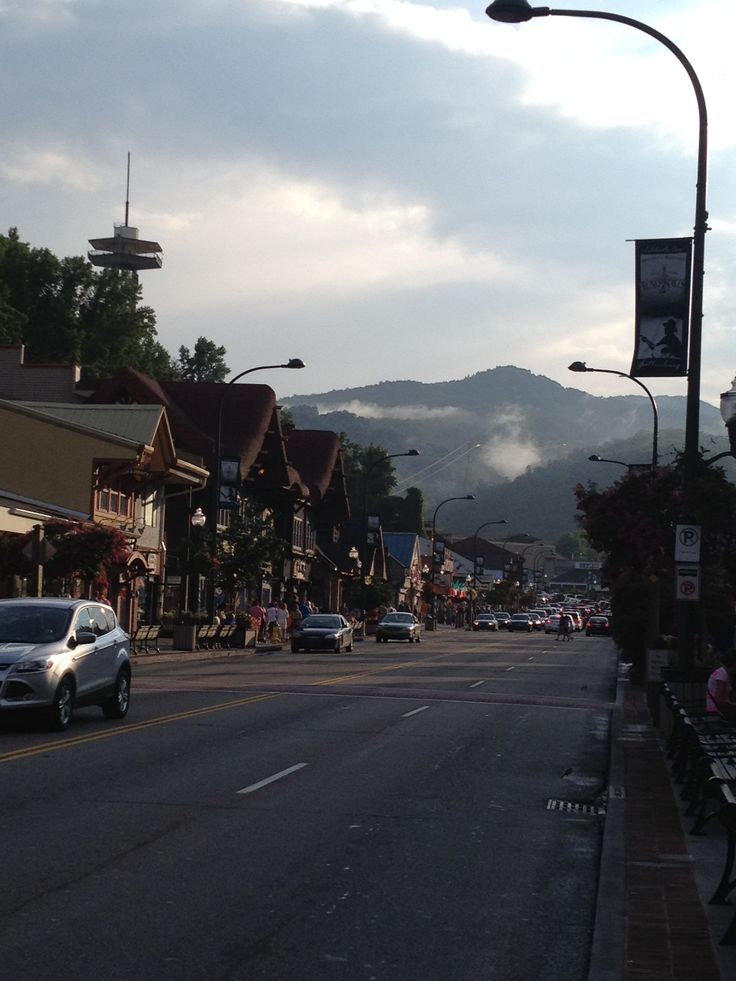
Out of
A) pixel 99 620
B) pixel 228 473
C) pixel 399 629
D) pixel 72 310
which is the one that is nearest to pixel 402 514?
pixel 72 310

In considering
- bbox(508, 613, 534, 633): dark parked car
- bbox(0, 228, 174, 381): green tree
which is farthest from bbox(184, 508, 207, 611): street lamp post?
bbox(508, 613, 534, 633): dark parked car

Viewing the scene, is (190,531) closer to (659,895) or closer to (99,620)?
(99,620)

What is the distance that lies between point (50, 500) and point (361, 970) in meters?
40.0

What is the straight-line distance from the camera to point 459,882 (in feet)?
30.8

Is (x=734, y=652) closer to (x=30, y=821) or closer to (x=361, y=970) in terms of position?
(x=30, y=821)

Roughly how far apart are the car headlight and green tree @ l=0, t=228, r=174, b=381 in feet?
206

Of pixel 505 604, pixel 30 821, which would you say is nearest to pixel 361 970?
pixel 30 821

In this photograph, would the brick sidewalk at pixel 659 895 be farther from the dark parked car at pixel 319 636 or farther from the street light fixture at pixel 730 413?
the dark parked car at pixel 319 636

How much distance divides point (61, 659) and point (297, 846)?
25.1 feet

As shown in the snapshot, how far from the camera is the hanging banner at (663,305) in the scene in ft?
60.5

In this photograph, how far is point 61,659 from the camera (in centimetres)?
1731

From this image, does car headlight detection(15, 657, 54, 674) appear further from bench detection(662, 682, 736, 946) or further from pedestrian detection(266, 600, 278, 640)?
pedestrian detection(266, 600, 278, 640)

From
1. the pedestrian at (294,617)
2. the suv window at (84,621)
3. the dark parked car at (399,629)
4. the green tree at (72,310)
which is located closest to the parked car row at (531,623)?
the dark parked car at (399,629)

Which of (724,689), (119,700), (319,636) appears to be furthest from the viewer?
(319,636)
